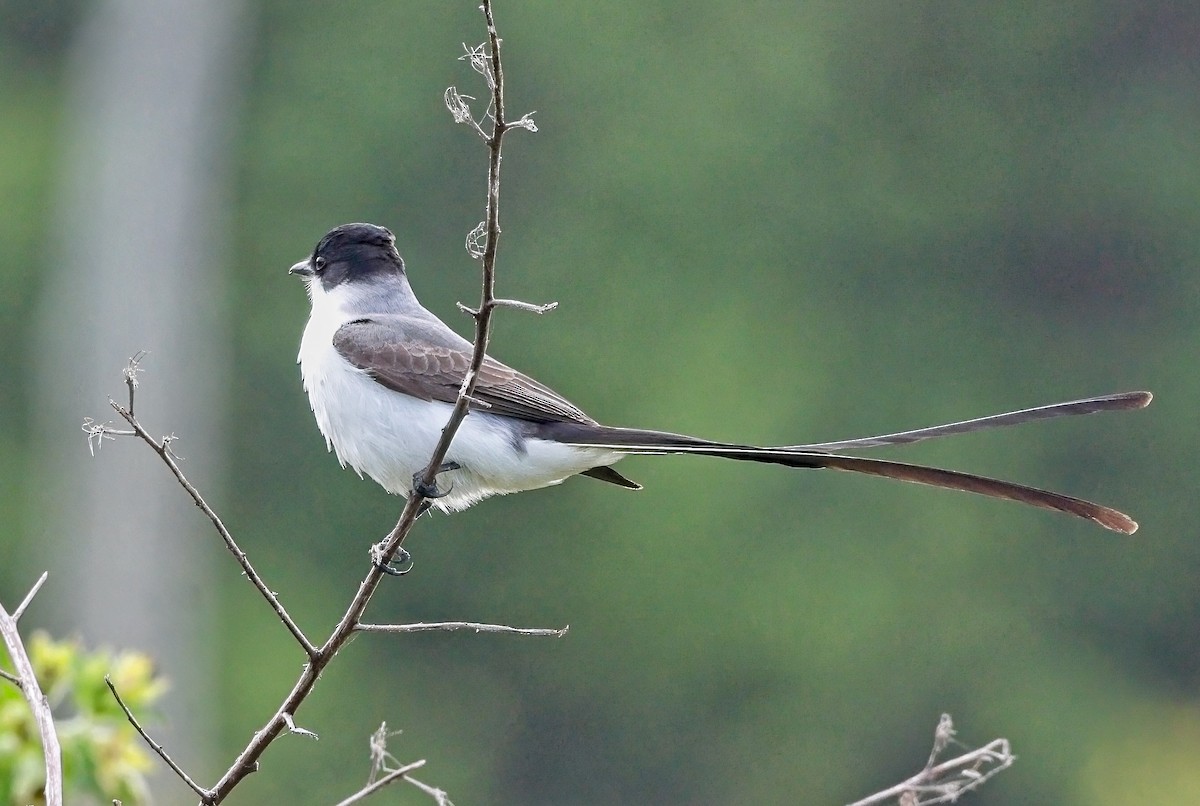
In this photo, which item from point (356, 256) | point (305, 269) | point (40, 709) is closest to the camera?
point (40, 709)

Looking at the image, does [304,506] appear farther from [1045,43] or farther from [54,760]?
[54,760]

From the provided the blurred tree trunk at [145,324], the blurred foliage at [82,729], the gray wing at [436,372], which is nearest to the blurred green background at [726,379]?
the blurred tree trunk at [145,324]

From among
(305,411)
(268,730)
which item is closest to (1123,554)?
(305,411)

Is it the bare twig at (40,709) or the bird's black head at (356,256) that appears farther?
the bird's black head at (356,256)

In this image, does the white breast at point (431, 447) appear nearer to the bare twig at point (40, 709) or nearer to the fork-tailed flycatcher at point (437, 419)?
the fork-tailed flycatcher at point (437, 419)

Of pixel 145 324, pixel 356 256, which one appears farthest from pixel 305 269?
pixel 145 324

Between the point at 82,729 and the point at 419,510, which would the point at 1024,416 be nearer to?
the point at 419,510

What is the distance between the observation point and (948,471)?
3186 mm

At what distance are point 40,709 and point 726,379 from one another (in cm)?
1476

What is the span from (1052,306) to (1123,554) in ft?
9.05

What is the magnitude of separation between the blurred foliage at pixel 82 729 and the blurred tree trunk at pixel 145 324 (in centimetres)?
1113

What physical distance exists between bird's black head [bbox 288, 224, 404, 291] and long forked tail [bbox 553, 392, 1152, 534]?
4.84 ft

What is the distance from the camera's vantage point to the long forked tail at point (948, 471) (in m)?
3.00

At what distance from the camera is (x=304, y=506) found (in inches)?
685
